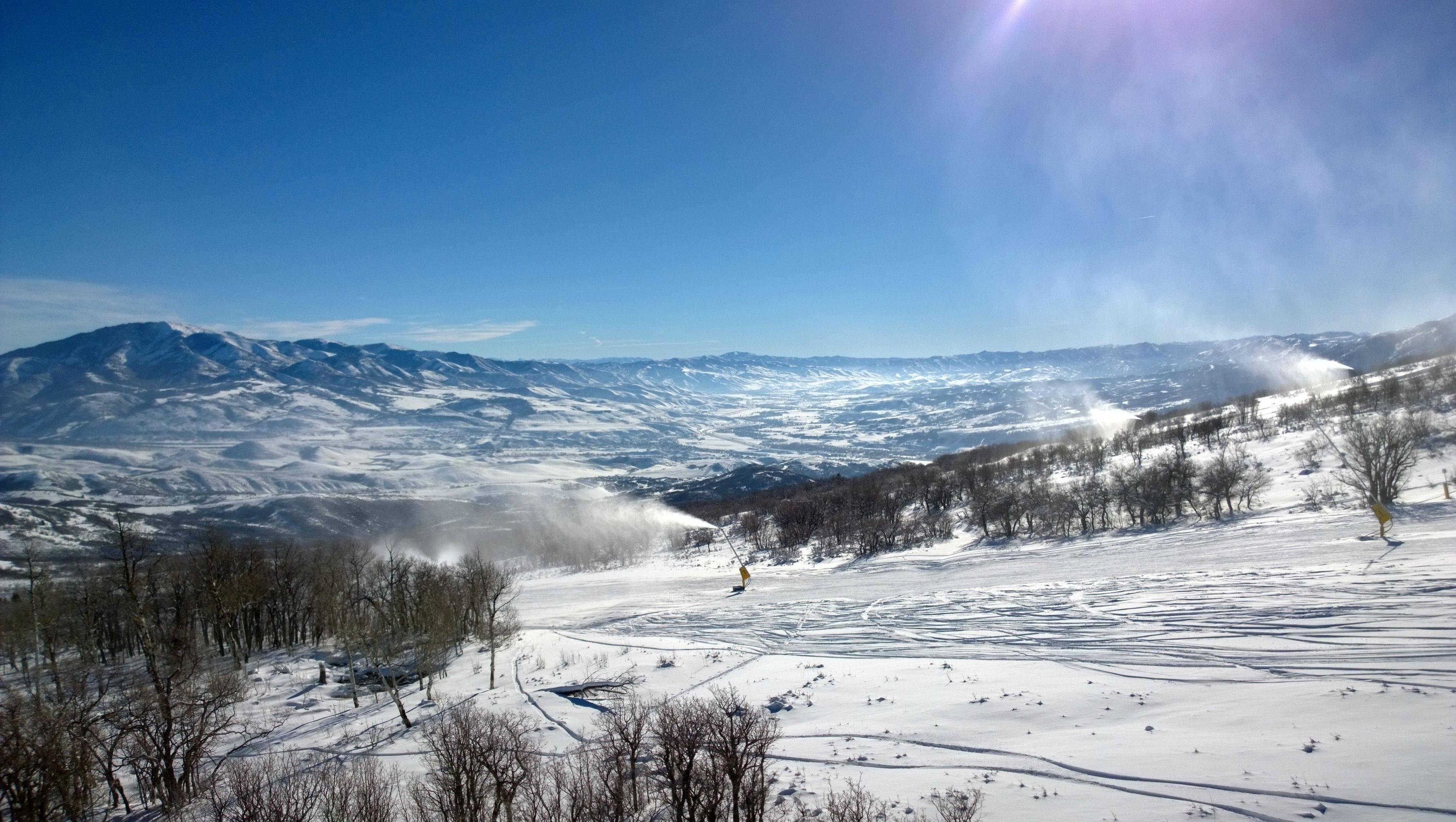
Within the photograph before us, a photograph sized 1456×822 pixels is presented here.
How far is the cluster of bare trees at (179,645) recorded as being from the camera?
1884 centimetres

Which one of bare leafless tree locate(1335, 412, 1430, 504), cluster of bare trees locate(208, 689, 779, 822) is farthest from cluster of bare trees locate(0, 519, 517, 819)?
bare leafless tree locate(1335, 412, 1430, 504)

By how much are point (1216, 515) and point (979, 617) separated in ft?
90.1

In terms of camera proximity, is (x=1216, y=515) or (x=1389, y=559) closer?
(x=1389, y=559)

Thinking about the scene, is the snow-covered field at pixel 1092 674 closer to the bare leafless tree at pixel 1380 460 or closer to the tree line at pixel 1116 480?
the bare leafless tree at pixel 1380 460

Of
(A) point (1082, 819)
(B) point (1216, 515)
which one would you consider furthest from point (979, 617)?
(B) point (1216, 515)

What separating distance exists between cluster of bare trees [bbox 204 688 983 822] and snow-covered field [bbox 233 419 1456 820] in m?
2.55

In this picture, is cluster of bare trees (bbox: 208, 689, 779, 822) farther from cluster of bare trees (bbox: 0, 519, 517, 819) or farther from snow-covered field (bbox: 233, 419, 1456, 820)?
cluster of bare trees (bbox: 0, 519, 517, 819)

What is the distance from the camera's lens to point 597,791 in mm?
16141

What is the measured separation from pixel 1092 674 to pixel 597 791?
16.9 metres

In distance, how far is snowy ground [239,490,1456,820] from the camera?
13.9 m

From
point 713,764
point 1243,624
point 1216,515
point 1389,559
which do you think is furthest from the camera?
point 1216,515

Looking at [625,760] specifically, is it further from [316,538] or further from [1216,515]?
[316,538]

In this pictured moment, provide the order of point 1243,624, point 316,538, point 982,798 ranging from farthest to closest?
point 316,538
point 1243,624
point 982,798

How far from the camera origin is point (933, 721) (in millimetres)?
19844
